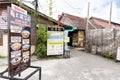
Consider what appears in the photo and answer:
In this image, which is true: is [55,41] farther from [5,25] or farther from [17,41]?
[17,41]

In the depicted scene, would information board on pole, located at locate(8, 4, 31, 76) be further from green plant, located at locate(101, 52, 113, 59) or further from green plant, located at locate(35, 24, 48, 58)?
green plant, located at locate(101, 52, 113, 59)

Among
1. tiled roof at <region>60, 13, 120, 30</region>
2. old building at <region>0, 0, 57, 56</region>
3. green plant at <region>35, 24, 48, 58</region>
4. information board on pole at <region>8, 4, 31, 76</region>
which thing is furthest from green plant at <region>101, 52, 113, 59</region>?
tiled roof at <region>60, 13, 120, 30</region>

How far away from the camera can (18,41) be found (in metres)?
3.48

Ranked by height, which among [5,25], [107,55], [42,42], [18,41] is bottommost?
[107,55]

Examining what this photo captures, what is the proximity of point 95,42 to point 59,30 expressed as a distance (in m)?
4.05

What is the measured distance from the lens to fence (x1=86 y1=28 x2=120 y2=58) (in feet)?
29.8

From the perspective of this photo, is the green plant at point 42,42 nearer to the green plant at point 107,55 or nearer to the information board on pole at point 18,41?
the green plant at point 107,55

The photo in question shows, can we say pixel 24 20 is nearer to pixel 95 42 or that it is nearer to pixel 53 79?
pixel 53 79

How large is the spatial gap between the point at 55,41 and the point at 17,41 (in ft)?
18.7

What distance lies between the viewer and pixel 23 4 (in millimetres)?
9758

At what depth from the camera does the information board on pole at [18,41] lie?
3.19 metres

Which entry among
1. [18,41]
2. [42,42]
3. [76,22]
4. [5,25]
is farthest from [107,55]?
[76,22]

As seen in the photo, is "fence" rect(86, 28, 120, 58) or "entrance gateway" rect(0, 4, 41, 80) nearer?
"entrance gateway" rect(0, 4, 41, 80)

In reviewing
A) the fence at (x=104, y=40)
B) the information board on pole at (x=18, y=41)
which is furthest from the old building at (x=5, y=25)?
the information board on pole at (x=18, y=41)
